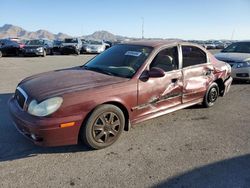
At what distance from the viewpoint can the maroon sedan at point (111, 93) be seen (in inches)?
138

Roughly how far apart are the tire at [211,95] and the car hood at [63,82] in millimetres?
2529

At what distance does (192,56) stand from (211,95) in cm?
119

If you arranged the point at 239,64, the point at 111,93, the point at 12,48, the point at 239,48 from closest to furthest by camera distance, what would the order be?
1. the point at 111,93
2. the point at 239,64
3. the point at 239,48
4. the point at 12,48

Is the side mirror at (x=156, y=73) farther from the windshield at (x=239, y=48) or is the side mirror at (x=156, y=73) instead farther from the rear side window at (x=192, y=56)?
the windshield at (x=239, y=48)

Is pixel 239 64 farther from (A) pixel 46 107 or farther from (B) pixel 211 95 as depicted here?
(A) pixel 46 107

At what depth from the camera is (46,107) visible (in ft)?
11.4

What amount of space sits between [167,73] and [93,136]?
181cm

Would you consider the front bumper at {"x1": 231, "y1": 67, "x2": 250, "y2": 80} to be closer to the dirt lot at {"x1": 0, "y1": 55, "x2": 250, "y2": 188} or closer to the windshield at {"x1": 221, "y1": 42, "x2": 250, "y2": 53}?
the windshield at {"x1": 221, "y1": 42, "x2": 250, "y2": 53}

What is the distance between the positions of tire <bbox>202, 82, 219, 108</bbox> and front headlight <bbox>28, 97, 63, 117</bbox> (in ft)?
11.7

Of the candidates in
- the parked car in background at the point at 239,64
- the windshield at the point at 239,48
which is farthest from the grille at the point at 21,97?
the windshield at the point at 239,48

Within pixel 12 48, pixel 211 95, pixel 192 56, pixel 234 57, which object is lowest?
pixel 12 48

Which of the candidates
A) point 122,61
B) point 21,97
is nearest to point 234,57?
point 122,61

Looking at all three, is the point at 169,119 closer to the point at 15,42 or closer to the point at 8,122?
the point at 8,122

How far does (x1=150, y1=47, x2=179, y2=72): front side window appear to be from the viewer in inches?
185
